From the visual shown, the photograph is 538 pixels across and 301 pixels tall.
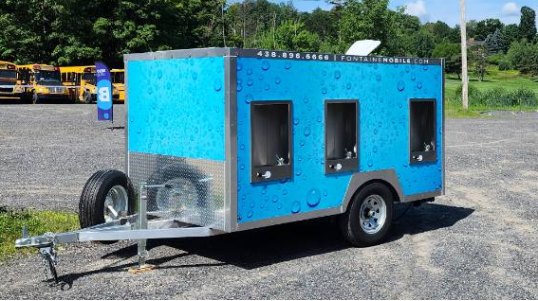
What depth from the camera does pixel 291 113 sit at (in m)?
7.20

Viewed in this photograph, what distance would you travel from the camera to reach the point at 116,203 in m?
7.60

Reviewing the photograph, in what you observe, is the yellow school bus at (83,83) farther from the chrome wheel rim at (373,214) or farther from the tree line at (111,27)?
the chrome wheel rim at (373,214)

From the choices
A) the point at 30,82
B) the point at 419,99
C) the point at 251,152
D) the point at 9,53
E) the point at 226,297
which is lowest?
the point at 226,297

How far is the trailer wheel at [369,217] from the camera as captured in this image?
7.87m

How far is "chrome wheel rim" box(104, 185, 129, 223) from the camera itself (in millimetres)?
7441

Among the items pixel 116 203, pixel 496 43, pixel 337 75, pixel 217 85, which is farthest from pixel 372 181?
pixel 496 43

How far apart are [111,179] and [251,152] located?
1.72m

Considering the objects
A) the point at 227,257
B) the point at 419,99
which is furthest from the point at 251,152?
the point at 419,99

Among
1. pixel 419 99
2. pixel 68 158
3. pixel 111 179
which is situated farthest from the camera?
pixel 68 158

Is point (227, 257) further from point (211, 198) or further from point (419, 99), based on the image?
point (419, 99)

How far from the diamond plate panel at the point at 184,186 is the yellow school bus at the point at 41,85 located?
3169cm

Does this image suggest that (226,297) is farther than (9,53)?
No

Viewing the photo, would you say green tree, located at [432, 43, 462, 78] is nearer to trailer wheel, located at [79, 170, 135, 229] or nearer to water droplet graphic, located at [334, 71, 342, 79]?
water droplet graphic, located at [334, 71, 342, 79]

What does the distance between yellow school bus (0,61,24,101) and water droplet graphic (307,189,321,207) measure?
32.2m
